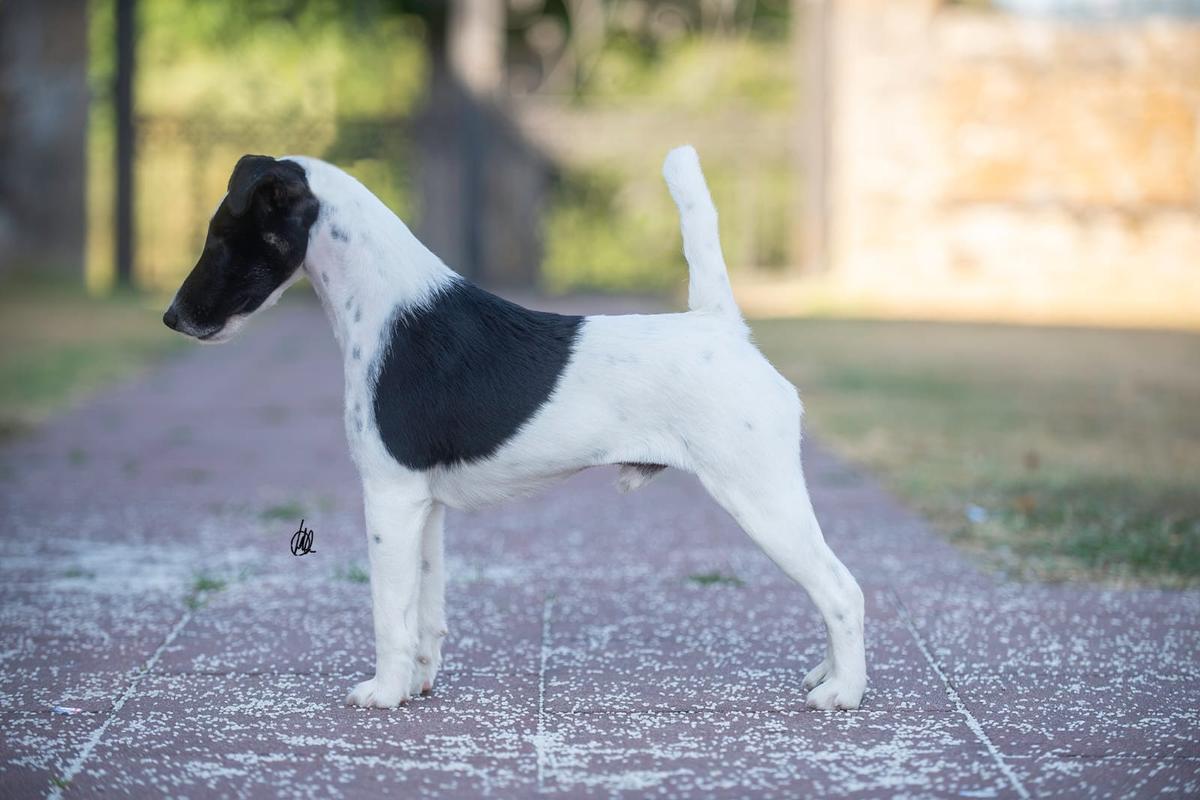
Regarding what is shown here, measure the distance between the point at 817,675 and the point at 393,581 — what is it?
109 centimetres

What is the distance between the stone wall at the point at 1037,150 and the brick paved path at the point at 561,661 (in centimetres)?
851

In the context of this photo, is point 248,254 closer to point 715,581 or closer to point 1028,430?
point 715,581

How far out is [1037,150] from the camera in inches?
555

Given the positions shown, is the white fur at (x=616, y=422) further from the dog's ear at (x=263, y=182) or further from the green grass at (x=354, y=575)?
the green grass at (x=354, y=575)

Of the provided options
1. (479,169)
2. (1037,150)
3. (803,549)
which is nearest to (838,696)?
(803,549)

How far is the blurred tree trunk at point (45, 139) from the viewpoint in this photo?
50.4 feet

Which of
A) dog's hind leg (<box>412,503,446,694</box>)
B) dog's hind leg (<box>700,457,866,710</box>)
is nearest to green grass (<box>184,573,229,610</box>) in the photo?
dog's hind leg (<box>412,503,446,694</box>)

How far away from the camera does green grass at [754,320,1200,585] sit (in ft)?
17.6

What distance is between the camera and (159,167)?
16.8m

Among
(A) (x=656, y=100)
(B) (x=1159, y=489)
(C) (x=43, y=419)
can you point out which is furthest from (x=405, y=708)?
(A) (x=656, y=100)

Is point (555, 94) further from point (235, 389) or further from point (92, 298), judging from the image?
point (235, 389)

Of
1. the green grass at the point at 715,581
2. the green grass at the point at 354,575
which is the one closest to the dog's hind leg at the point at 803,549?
the green grass at the point at 715,581

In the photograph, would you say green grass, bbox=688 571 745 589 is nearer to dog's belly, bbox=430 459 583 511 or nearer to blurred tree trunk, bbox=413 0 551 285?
dog's belly, bbox=430 459 583 511

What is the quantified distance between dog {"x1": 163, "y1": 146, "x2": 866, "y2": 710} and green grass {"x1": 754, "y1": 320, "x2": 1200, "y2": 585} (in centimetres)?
195
